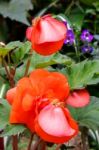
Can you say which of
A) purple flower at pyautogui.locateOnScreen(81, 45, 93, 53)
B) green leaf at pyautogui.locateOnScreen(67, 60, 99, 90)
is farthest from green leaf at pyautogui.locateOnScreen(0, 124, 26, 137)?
purple flower at pyautogui.locateOnScreen(81, 45, 93, 53)

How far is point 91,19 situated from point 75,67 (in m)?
1.34

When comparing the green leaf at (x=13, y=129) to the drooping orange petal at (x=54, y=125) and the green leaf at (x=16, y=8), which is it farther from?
the green leaf at (x=16, y=8)

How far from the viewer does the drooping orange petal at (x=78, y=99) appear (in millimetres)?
908

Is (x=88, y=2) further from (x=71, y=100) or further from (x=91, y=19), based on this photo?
(x=71, y=100)

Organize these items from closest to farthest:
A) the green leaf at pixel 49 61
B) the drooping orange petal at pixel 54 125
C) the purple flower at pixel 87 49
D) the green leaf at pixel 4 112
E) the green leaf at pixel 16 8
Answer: the drooping orange petal at pixel 54 125 → the green leaf at pixel 4 112 → the green leaf at pixel 49 61 → the purple flower at pixel 87 49 → the green leaf at pixel 16 8

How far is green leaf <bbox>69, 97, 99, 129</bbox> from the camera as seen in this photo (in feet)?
3.19

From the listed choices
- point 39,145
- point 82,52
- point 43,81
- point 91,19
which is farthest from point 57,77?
point 91,19

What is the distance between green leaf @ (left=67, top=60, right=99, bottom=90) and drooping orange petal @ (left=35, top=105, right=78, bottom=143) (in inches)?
4.6

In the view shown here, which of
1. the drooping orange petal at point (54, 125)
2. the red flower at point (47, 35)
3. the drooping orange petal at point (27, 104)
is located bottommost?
the drooping orange petal at point (54, 125)

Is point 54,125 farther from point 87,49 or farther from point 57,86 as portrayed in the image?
point 87,49

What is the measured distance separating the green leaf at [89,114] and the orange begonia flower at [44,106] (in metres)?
0.11

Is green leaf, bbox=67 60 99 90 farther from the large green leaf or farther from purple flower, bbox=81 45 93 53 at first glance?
purple flower, bbox=81 45 93 53

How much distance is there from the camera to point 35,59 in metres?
1.13

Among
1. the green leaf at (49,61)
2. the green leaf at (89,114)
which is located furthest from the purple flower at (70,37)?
the green leaf at (89,114)
